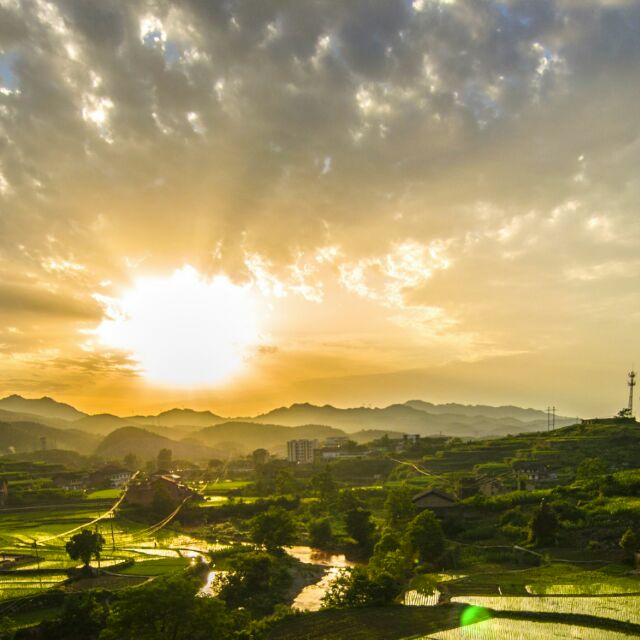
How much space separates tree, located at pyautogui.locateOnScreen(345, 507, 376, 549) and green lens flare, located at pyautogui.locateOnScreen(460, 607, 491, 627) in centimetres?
2484

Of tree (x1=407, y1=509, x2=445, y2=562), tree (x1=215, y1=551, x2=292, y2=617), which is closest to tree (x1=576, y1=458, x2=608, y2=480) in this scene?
tree (x1=407, y1=509, x2=445, y2=562)

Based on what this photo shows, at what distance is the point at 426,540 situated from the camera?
127ft

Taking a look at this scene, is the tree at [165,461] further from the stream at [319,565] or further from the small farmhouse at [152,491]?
the stream at [319,565]

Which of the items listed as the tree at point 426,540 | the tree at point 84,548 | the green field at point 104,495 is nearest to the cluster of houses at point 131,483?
the green field at point 104,495

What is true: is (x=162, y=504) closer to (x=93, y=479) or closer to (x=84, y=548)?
(x=84, y=548)

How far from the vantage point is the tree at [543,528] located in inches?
1580

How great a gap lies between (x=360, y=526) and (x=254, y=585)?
16394mm

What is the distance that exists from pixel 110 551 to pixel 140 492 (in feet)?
89.9

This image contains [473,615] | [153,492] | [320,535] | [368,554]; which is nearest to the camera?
[473,615]

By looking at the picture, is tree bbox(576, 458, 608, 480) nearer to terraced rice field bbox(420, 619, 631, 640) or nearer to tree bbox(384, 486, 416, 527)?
tree bbox(384, 486, 416, 527)

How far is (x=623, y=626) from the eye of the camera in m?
21.2

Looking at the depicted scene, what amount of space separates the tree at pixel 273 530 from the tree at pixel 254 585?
871 centimetres

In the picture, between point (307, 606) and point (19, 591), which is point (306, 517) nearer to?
point (307, 606)

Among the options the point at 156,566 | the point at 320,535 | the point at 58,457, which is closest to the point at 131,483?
the point at 320,535
